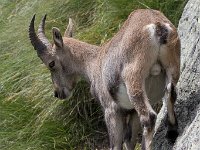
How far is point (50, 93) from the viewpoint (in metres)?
9.64

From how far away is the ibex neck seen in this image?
777 centimetres

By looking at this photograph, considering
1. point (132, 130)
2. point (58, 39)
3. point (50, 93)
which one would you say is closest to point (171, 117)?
point (132, 130)

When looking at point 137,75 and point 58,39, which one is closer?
point 137,75

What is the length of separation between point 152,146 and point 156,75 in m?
0.88

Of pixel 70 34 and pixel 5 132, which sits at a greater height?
pixel 70 34

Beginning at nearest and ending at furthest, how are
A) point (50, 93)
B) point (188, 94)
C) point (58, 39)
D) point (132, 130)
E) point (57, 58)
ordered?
point (188, 94)
point (132, 130)
point (58, 39)
point (57, 58)
point (50, 93)

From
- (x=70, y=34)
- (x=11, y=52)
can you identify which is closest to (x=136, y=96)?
(x=70, y=34)

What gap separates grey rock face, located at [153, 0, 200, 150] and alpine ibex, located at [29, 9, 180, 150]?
0.63 feet

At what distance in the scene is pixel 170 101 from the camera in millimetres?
5906

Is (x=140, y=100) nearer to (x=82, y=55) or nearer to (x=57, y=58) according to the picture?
(x=82, y=55)

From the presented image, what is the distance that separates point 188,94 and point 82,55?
1811 mm

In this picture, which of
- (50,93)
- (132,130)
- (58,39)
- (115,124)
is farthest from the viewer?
(50,93)

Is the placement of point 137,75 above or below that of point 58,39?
above

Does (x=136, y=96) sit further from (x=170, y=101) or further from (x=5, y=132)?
(x=5, y=132)
